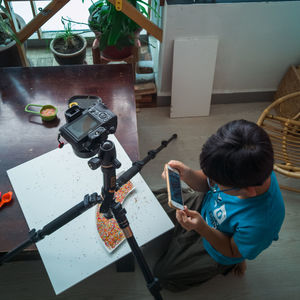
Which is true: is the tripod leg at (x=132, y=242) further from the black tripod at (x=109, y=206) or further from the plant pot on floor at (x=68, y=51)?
the plant pot on floor at (x=68, y=51)

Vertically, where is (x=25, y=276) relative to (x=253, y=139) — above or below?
below

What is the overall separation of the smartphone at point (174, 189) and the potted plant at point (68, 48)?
132 cm

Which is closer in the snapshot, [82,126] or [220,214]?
[82,126]

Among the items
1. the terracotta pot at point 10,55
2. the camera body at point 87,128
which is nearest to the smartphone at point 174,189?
the camera body at point 87,128

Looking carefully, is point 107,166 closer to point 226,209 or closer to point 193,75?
point 226,209

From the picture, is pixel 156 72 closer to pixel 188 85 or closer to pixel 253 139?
pixel 188 85

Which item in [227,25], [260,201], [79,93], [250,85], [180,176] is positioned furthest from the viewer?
[250,85]

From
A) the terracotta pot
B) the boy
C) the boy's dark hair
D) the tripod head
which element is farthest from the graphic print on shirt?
the terracotta pot

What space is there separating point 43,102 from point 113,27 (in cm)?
66

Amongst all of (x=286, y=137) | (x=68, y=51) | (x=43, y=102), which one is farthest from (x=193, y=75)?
(x=43, y=102)

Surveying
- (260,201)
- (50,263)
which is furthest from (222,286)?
(50,263)

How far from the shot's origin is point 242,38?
1914 millimetres

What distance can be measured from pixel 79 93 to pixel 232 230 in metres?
0.89

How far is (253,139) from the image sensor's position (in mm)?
772
